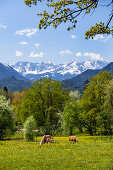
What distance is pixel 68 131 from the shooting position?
47.6 m

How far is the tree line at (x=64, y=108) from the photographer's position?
1832 inches

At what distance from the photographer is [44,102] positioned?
194 ft

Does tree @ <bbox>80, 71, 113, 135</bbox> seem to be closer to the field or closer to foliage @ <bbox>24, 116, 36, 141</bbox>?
foliage @ <bbox>24, 116, 36, 141</bbox>

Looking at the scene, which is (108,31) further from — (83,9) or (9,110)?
(9,110)

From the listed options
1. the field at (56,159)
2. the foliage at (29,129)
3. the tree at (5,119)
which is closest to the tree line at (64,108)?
the tree at (5,119)

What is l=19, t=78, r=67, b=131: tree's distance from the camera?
187ft

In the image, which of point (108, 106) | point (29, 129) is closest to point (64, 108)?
point (108, 106)

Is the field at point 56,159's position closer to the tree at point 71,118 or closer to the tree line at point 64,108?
the tree line at point 64,108

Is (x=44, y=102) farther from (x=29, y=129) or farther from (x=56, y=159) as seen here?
(x=56, y=159)

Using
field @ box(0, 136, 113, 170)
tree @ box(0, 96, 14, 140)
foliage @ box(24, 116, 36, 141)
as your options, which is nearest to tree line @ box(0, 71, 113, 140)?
tree @ box(0, 96, 14, 140)

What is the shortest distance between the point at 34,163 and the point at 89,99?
40208mm

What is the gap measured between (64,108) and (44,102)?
1031 centimetres

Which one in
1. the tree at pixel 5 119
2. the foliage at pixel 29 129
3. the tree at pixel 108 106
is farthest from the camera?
the tree at pixel 108 106

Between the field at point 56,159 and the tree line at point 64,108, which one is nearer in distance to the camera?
the field at point 56,159
